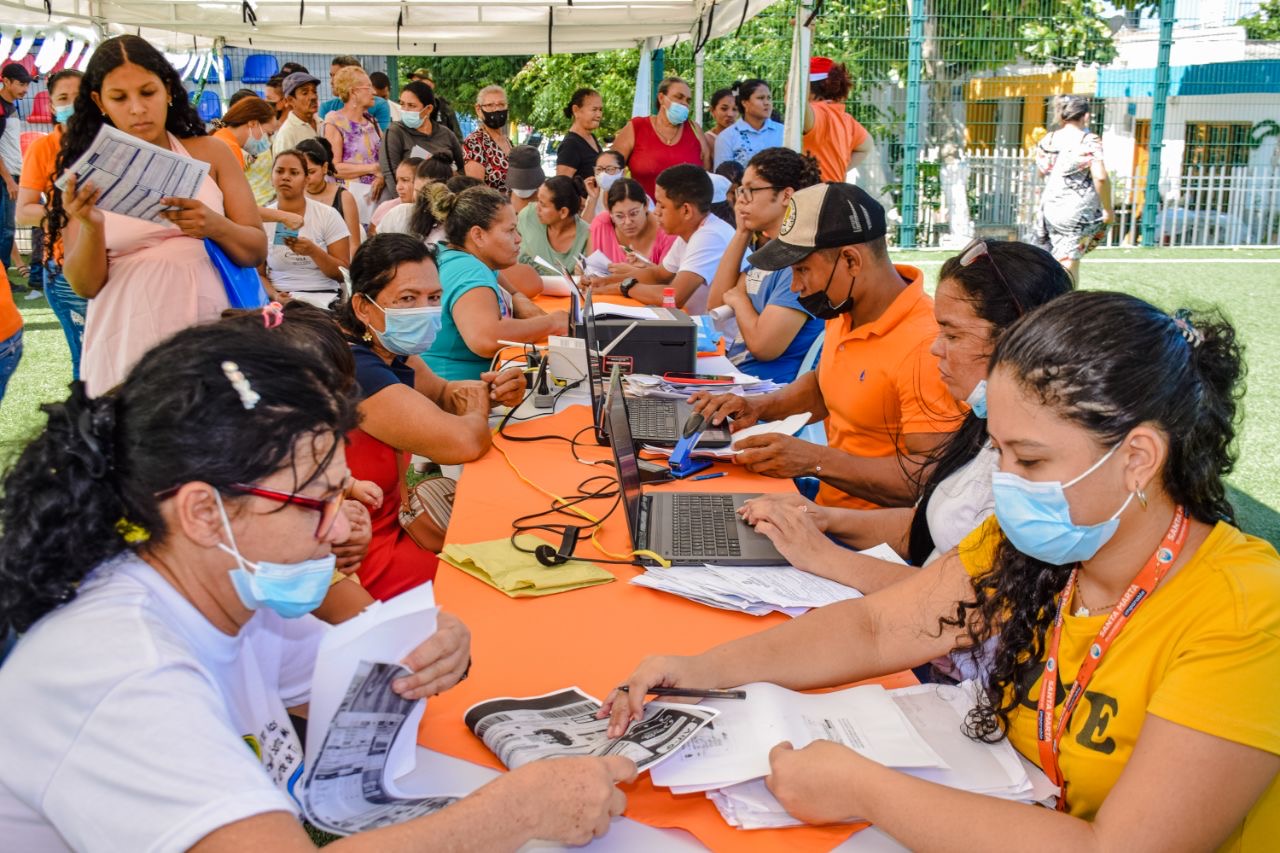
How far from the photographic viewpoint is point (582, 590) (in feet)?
6.22

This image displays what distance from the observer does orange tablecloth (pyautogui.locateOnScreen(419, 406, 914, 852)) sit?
49.3 inches

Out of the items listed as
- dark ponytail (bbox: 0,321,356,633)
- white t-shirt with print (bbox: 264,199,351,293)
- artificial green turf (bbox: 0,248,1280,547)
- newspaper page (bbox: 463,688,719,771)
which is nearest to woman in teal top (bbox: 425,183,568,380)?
white t-shirt with print (bbox: 264,199,351,293)

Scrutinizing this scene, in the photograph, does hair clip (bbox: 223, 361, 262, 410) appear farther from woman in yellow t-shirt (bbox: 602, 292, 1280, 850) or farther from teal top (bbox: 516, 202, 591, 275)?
teal top (bbox: 516, 202, 591, 275)

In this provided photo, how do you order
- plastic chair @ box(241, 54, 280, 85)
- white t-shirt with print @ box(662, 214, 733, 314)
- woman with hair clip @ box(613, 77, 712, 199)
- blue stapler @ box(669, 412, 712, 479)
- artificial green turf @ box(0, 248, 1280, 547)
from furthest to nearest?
plastic chair @ box(241, 54, 280, 85) < woman with hair clip @ box(613, 77, 712, 199) < white t-shirt with print @ box(662, 214, 733, 314) < artificial green turf @ box(0, 248, 1280, 547) < blue stapler @ box(669, 412, 712, 479)

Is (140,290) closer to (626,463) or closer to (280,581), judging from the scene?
(626,463)

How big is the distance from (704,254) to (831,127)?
2.56 meters

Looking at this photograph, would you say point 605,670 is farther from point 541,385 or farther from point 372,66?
point 372,66

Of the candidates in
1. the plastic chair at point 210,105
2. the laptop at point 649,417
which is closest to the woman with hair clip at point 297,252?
the laptop at point 649,417

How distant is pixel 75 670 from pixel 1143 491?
3.82ft

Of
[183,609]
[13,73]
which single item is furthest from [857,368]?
[13,73]

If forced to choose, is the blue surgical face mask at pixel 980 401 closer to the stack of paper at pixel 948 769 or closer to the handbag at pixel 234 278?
the stack of paper at pixel 948 769

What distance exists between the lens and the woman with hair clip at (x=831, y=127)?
7242 millimetres

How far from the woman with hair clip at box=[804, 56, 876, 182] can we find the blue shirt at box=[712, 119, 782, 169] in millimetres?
477

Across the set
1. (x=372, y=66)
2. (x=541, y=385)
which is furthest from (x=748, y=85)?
(x=372, y=66)
